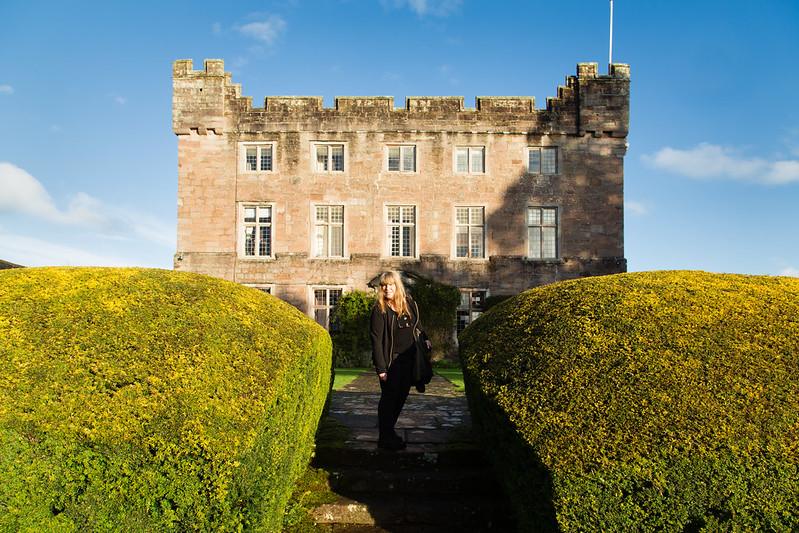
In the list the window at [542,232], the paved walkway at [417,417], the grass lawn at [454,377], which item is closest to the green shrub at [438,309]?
the grass lawn at [454,377]

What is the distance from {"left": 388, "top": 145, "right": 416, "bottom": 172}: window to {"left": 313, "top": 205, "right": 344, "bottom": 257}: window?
8.85 feet

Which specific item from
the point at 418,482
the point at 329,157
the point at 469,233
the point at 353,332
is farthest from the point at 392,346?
the point at 329,157

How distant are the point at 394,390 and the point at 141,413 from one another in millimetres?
3247

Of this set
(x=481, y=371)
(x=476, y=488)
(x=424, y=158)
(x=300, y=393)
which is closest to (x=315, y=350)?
(x=300, y=393)

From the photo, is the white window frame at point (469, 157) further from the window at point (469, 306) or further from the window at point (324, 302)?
the window at point (324, 302)

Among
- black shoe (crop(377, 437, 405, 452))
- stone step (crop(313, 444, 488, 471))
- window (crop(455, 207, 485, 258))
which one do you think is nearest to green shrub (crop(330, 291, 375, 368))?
window (crop(455, 207, 485, 258))

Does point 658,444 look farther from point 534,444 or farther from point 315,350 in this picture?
point 315,350

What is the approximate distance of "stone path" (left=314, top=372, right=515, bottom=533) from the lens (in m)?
5.17

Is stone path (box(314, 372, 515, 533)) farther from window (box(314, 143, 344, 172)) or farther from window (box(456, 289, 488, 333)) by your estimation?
window (box(314, 143, 344, 172))

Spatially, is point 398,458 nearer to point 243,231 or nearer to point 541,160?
point 243,231

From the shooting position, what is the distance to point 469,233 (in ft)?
74.9

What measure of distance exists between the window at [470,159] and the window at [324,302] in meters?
6.97

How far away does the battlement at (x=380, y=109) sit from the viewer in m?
22.8

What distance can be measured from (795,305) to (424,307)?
55.9 feet
